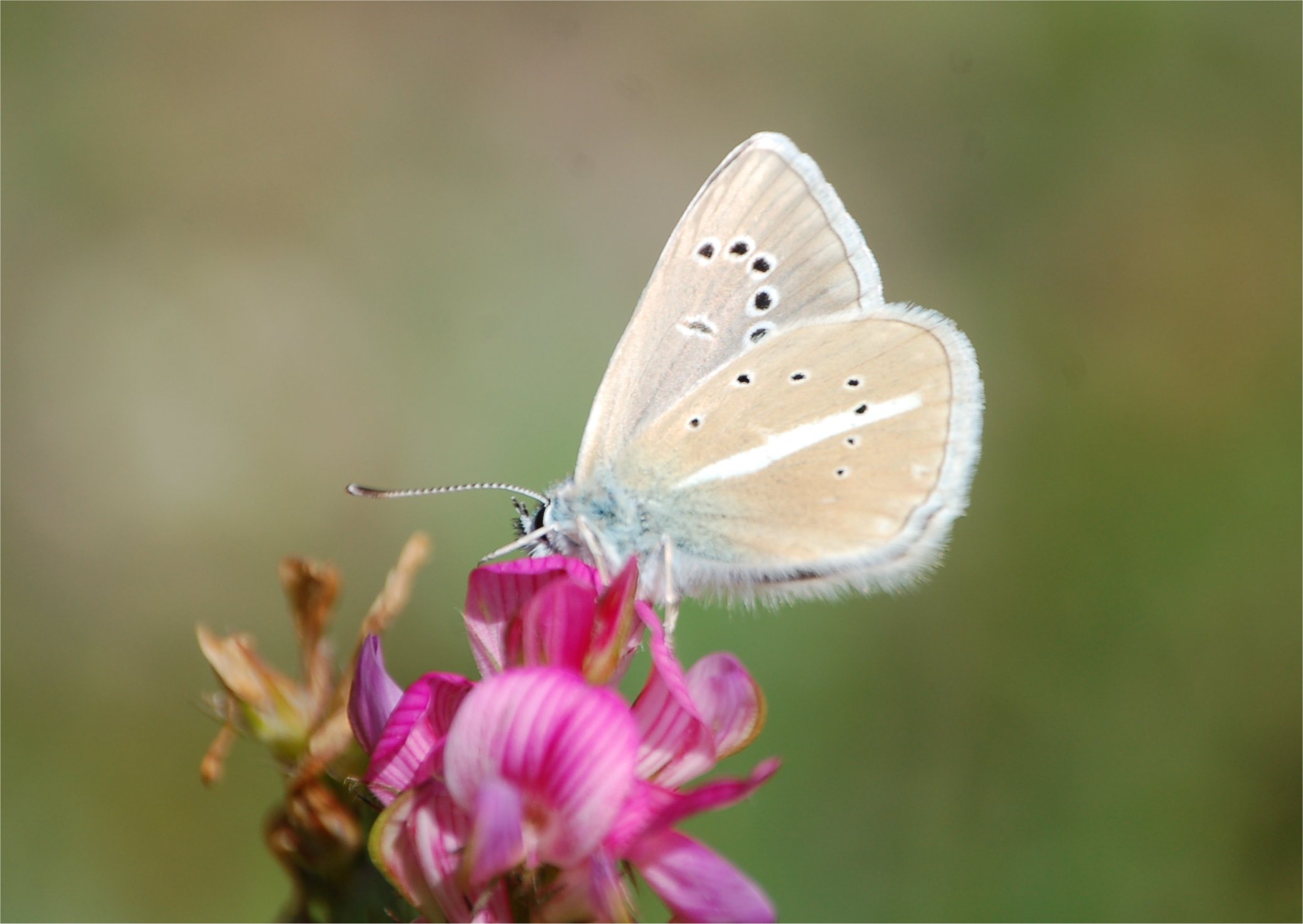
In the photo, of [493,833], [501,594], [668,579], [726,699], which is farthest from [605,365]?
[493,833]

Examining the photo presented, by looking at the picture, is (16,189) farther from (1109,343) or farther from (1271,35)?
(1271,35)

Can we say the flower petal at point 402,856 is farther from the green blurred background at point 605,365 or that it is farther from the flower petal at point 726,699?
the green blurred background at point 605,365

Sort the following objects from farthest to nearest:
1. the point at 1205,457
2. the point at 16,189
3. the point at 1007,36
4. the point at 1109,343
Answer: the point at 1007,36, the point at 16,189, the point at 1109,343, the point at 1205,457

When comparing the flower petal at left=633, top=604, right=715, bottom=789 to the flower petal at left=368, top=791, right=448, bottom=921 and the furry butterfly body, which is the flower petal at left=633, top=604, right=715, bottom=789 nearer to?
the flower petal at left=368, top=791, right=448, bottom=921

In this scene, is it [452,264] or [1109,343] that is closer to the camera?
[1109,343]

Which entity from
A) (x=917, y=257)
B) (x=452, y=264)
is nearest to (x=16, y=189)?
(x=452, y=264)

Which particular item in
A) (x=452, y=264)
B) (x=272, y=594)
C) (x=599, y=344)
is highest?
(x=452, y=264)

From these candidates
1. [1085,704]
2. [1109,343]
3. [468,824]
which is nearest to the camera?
[468,824]

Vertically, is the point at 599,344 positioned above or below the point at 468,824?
above
